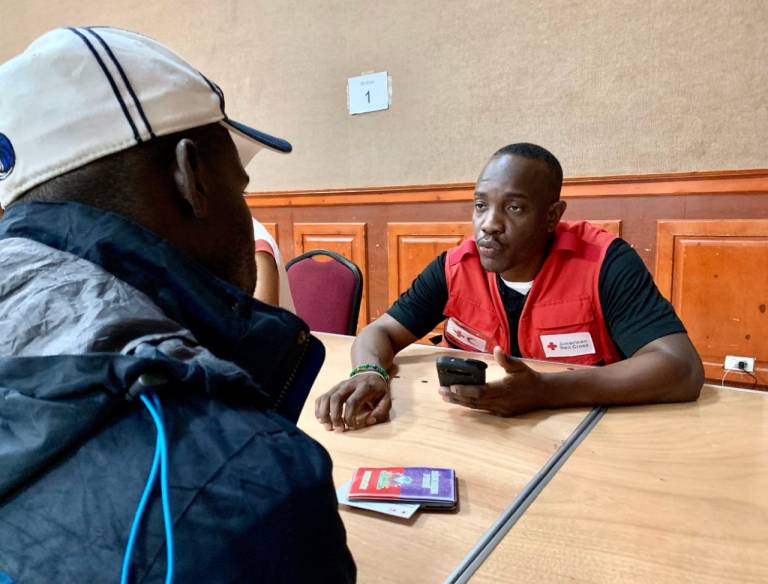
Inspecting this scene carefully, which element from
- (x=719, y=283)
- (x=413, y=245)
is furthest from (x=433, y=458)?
(x=413, y=245)

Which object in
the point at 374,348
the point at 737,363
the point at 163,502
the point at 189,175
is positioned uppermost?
the point at 189,175

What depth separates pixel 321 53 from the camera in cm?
377

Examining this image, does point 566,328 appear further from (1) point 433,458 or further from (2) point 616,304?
(1) point 433,458

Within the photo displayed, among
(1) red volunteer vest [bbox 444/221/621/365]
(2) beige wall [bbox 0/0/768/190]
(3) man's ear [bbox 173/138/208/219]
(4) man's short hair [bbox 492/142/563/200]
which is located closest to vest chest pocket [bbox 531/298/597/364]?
(1) red volunteer vest [bbox 444/221/621/365]

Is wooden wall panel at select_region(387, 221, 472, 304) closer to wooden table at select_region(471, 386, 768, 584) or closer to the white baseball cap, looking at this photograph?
wooden table at select_region(471, 386, 768, 584)

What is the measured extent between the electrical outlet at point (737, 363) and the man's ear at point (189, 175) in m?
2.84

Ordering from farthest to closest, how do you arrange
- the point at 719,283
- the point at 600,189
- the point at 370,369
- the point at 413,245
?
the point at 413,245 < the point at 600,189 < the point at 719,283 < the point at 370,369

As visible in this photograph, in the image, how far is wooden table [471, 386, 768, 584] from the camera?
67 centimetres

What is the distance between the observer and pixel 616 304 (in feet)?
4.92

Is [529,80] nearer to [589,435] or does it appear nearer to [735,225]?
[735,225]

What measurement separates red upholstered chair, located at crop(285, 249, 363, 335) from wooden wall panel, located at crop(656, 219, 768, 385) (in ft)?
5.54

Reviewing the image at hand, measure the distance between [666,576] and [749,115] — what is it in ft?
8.61

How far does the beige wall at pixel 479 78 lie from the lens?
8.73 feet

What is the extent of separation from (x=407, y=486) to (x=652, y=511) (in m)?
0.34
